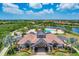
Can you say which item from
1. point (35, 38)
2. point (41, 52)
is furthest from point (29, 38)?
point (41, 52)

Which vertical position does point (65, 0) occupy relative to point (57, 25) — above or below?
above

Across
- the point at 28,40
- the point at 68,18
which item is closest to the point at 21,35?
the point at 28,40

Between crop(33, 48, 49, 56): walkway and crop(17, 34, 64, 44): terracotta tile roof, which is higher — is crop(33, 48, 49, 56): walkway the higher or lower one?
the lower one

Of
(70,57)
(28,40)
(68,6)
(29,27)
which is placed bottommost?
(70,57)

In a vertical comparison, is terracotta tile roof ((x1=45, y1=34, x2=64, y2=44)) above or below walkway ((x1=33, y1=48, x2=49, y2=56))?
above

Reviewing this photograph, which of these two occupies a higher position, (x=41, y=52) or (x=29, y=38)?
(x=29, y=38)

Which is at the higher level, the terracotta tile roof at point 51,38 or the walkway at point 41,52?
the terracotta tile roof at point 51,38

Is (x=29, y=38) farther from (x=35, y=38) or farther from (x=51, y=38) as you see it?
(x=51, y=38)

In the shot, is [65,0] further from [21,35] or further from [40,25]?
[21,35]
